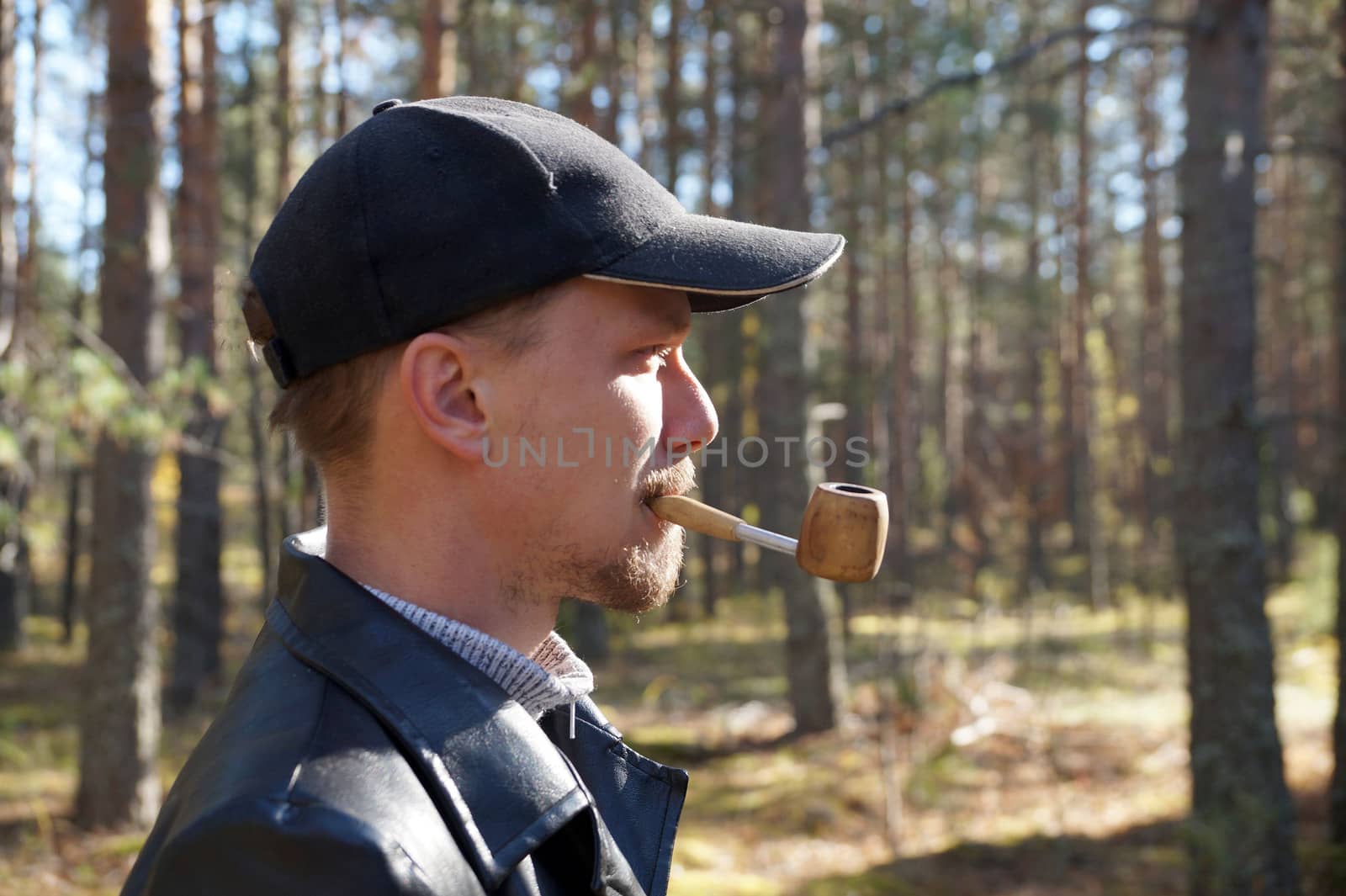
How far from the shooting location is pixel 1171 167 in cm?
574

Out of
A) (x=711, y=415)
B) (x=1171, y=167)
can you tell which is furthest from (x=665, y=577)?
(x=1171, y=167)

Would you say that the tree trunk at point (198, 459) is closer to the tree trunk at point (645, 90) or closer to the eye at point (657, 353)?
the tree trunk at point (645, 90)

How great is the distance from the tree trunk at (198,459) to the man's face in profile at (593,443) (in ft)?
31.1

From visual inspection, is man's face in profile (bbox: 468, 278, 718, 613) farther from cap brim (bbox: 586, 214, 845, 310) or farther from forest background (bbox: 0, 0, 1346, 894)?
forest background (bbox: 0, 0, 1346, 894)

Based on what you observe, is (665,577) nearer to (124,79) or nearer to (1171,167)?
(1171,167)

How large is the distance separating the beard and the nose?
0.04 metres

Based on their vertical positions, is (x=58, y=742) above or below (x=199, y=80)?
below

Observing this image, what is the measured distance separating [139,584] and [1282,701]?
11.2 metres

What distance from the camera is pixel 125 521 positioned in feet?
21.8

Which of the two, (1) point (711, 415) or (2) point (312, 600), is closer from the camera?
(2) point (312, 600)

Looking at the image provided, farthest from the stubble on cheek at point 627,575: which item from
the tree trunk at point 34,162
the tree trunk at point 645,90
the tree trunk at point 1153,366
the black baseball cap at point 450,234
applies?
the tree trunk at point 1153,366

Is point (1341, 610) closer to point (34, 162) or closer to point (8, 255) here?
point (8, 255)

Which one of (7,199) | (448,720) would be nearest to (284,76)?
(7,199)

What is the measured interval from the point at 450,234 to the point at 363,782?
0.64 metres
